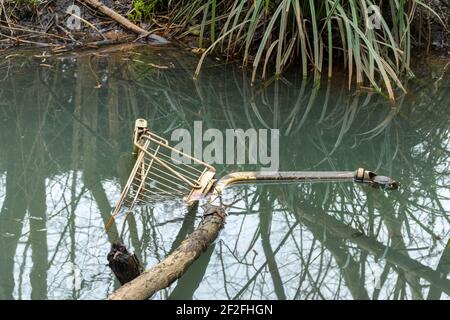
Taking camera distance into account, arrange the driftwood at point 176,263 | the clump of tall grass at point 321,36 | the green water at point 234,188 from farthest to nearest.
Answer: the clump of tall grass at point 321,36 < the green water at point 234,188 < the driftwood at point 176,263

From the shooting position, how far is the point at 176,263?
259 cm

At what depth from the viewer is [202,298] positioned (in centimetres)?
262

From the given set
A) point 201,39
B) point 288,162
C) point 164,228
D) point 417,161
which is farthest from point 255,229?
point 201,39

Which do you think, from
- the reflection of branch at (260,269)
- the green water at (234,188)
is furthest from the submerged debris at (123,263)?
the reflection of branch at (260,269)

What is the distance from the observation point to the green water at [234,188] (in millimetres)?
2801

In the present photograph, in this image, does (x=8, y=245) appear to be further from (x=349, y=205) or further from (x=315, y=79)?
(x=315, y=79)

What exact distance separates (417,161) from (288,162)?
0.69m

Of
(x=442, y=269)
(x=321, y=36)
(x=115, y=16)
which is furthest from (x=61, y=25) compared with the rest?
(x=442, y=269)

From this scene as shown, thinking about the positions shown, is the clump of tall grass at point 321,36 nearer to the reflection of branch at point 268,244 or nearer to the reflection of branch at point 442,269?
the reflection of branch at point 268,244

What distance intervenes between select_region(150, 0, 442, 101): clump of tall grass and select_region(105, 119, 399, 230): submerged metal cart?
1318 mm

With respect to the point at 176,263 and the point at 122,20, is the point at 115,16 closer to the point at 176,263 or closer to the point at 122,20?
the point at 122,20

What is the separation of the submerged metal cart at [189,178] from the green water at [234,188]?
5 cm

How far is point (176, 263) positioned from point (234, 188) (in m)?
0.96
